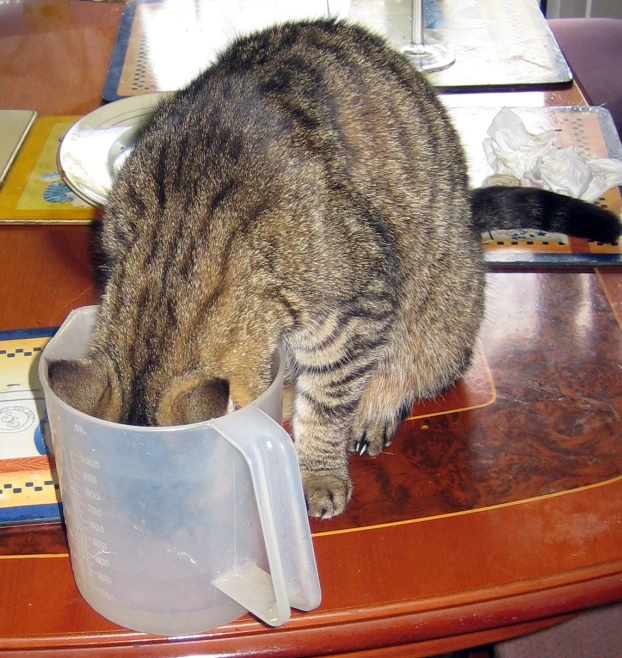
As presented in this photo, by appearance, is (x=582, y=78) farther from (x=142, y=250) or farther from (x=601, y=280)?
(x=142, y=250)

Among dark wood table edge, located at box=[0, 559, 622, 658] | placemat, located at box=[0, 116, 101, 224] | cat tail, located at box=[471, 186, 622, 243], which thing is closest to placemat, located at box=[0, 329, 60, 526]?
dark wood table edge, located at box=[0, 559, 622, 658]

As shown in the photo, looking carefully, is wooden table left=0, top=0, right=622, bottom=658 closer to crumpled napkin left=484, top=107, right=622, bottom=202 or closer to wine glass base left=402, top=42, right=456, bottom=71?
crumpled napkin left=484, top=107, right=622, bottom=202

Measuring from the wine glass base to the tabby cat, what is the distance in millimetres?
495

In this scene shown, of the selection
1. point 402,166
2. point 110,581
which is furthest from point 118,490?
point 402,166

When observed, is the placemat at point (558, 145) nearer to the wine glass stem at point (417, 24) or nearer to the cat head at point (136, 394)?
the wine glass stem at point (417, 24)

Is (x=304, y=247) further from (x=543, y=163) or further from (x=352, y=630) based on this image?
(x=543, y=163)

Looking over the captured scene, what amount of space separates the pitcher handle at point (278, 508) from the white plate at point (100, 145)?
0.70 metres

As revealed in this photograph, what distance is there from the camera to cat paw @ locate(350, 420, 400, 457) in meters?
0.97

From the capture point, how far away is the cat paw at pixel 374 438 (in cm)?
97

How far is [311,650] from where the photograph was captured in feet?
2.43

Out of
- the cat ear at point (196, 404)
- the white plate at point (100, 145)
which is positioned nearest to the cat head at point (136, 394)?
the cat ear at point (196, 404)

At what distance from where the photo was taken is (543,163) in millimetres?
1355

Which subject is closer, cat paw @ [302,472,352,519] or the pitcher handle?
the pitcher handle

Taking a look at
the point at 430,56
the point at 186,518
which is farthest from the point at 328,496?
the point at 430,56
